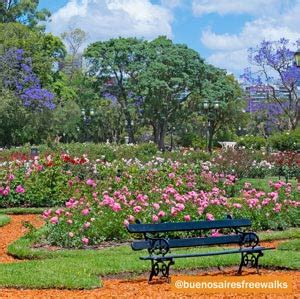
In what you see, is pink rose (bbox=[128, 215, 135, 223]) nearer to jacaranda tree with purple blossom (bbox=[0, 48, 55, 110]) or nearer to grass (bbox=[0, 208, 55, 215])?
grass (bbox=[0, 208, 55, 215])

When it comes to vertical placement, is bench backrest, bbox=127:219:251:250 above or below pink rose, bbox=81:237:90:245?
above

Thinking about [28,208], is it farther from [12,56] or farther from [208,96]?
[208,96]

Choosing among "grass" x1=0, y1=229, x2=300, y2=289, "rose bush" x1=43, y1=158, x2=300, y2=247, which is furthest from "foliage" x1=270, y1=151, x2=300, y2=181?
"grass" x1=0, y1=229, x2=300, y2=289

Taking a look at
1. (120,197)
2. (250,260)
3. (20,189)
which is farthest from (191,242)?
(20,189)

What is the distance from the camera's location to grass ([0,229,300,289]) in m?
6.64

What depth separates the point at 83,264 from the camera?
25.1ft

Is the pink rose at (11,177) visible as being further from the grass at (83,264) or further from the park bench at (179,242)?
the park bench at (179,242)

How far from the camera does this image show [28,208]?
567 inches

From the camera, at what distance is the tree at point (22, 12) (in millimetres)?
46906

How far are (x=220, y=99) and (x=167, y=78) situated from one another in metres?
4.39

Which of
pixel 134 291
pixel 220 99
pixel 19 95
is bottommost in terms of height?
pixel 134 291

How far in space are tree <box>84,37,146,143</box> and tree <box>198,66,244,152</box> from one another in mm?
4824

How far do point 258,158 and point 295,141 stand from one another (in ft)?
23.9

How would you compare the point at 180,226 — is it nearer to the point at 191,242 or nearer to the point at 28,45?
the point at 191,242
